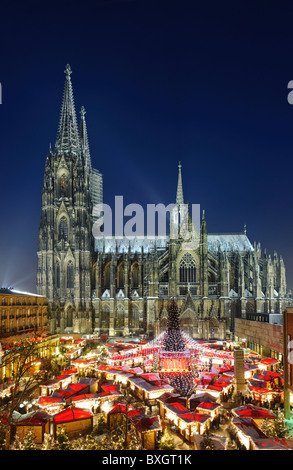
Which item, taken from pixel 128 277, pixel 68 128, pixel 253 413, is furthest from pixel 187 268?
pixel 253 413

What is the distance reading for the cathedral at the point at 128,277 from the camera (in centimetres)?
5584

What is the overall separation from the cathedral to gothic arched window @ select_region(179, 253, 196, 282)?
17 cm

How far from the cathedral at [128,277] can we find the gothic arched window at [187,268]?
17cm

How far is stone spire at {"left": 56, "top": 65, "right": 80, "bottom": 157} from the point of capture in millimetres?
64188

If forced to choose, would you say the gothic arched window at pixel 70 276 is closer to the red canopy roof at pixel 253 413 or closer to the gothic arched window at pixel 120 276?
the gothic arched window at pixel 120 276

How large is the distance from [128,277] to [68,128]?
98.9 ft

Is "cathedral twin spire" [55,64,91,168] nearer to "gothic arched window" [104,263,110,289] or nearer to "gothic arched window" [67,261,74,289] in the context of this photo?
"gothic arched window" [67,261,74,289]

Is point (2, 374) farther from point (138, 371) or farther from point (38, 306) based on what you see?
point (38, 306)

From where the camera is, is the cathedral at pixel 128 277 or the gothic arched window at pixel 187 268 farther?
the gothic arched window at pixel 187 268

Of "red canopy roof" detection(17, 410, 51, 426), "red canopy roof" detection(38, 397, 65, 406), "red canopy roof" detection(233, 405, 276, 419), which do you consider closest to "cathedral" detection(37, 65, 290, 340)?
"red canopy roof" detection(38, 397, 65, 406)

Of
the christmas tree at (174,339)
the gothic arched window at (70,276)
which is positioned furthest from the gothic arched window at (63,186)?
the christmas tree at (174,339)

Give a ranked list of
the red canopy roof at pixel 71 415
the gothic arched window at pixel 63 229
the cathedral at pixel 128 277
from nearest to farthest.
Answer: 1. the red canopy roof at pixel 71 415
2. the cathedral at pixel 128 277
3. the gothic arched window at pixel 63 229

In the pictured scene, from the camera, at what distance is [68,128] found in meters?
65.2
